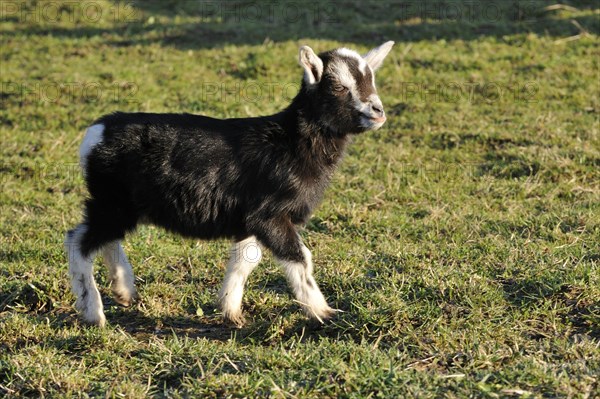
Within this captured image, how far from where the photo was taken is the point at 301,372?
4762mm

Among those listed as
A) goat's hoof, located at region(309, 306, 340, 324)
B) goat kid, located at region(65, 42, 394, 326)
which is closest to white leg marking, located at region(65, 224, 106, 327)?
goat kid, located at region(65, 42, 394, 326)

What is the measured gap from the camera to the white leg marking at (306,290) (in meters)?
5.65

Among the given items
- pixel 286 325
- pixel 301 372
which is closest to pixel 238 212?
pixel 286 325

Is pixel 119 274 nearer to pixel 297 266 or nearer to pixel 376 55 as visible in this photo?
pixel 297 266

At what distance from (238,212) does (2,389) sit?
1953mm

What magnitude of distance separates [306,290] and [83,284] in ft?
5.13

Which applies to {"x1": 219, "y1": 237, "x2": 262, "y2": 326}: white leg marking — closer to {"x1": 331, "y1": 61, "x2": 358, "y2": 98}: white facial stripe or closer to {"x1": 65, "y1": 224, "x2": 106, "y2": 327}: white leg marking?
{"x1": 65, "y1": 224, "x2": 106, "y2": 327}: white leg marking

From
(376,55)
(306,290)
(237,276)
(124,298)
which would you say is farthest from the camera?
(376,55)

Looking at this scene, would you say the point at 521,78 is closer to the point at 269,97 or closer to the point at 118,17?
the point at 269,97

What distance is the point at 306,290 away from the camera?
5.67 metres

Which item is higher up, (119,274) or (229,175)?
(229,175)

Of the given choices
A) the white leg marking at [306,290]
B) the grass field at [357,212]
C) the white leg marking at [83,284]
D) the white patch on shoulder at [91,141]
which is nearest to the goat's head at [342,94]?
the white leg marking at [306,290]

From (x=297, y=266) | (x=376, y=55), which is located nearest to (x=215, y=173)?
(x=297, y=266)

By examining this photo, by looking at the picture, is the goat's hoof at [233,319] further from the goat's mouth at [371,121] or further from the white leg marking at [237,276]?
the goat's mouth at [371,121]
